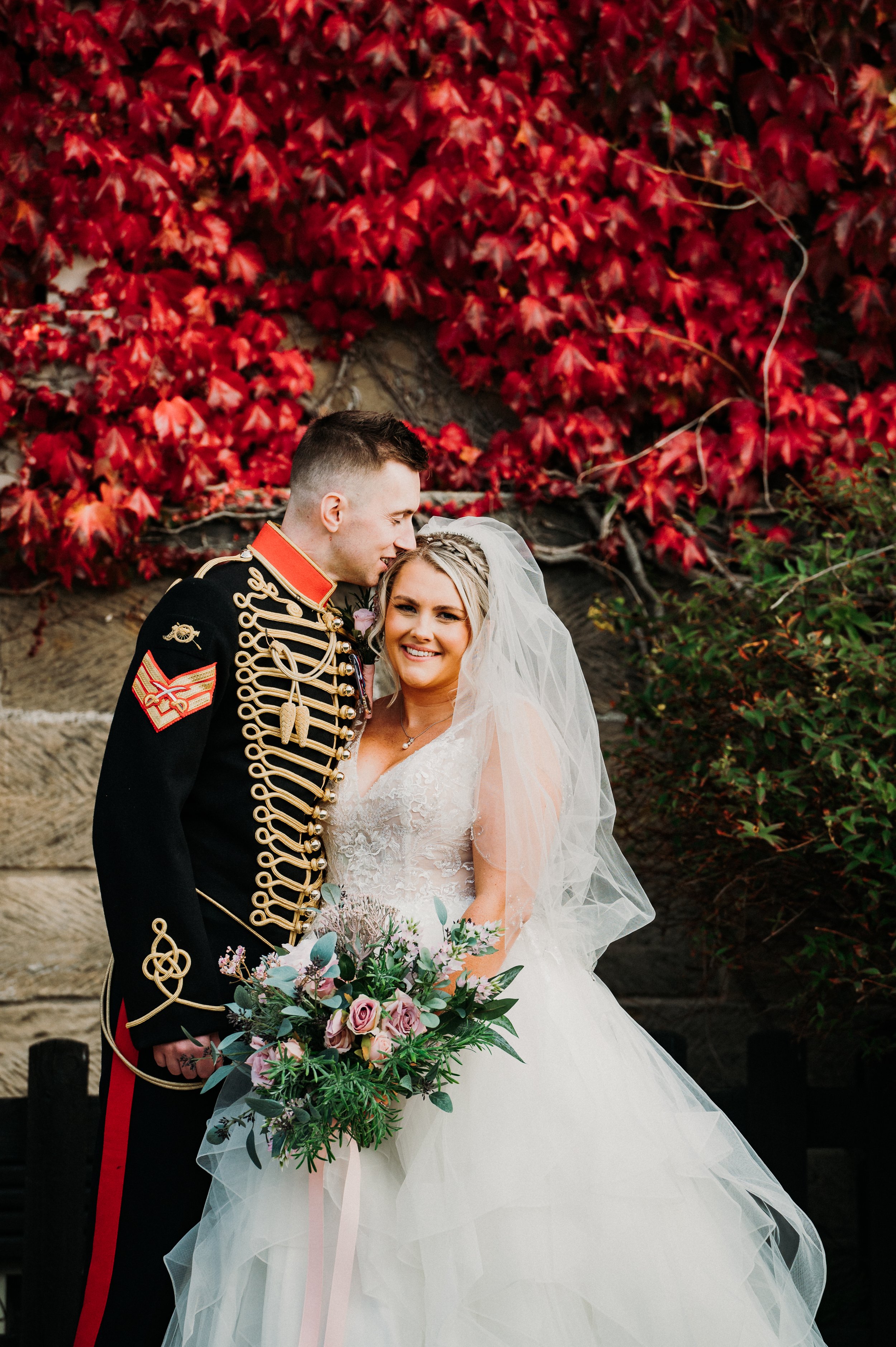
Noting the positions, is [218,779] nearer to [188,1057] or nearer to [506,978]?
[188,1057]

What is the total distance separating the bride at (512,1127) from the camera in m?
2.13

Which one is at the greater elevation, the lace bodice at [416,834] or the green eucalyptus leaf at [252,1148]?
the lace bodice at [416,834]

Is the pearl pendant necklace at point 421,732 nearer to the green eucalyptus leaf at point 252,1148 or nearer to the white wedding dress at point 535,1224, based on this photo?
the white wedding dress at point 535,1224

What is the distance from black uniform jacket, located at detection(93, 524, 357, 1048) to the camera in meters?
2.38

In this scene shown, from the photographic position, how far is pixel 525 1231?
7.07ft

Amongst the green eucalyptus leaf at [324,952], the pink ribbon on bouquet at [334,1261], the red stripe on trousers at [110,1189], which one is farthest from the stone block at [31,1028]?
the green eucalyptus leaf at [324,952]

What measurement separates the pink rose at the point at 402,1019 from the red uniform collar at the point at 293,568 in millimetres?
1061

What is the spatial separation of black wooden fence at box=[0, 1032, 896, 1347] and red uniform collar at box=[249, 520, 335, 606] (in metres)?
1.36

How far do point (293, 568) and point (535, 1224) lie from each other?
1.56 m

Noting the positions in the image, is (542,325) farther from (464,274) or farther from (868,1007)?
(868,1007)

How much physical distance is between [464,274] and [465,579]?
1958 mm

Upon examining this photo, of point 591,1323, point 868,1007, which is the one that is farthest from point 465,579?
point 868,1007

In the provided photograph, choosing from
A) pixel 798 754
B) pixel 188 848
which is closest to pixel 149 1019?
pixel 188 848

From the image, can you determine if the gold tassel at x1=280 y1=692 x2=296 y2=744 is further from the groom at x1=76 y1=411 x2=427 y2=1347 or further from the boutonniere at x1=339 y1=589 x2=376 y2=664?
the boutonniere at x1=339 y1=589 x2=376 y2=664
